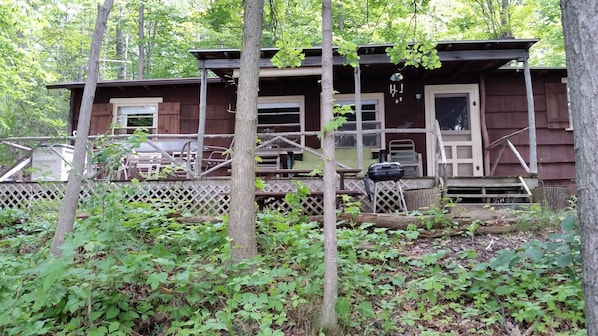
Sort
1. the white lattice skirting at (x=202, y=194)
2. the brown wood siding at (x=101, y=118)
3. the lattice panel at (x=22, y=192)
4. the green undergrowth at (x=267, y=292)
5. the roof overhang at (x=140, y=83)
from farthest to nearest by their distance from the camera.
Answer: the brown wood siding at (x=101, y=118)
the roof overhang at (x=140, y=83)
the lattice panel at (x=22, y=192)
the white lattice skirting at (x=202, y=194)
the green undergrowth at (x=267, y=292)

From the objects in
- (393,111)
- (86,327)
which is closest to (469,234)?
(86,327)

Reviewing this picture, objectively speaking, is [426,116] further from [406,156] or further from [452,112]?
[406,156]

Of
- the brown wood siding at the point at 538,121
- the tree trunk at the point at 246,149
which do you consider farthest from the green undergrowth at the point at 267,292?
the brown wood siding at the point at 538,121

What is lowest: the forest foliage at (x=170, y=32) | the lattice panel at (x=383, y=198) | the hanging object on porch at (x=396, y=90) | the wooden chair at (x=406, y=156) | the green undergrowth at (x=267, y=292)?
the green undergrowth at (x=267, y=292)

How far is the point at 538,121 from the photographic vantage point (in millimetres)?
8547

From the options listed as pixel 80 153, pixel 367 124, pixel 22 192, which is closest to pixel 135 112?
pixel 22 192

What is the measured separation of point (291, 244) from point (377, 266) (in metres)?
0.80

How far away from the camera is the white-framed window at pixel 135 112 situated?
9.59 meters

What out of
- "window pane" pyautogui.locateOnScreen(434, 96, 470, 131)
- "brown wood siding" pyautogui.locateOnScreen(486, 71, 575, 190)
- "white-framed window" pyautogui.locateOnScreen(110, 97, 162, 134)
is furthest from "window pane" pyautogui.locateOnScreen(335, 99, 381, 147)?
"white-framed window" pyautogui.locateOnScreen(110, 97, 162, 134)

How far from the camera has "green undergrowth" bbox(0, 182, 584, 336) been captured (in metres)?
2.50

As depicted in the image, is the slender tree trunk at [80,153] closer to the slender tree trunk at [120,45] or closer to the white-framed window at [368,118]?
the white-framed window at [368,118]

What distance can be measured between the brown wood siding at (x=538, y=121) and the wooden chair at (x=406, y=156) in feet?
5.63

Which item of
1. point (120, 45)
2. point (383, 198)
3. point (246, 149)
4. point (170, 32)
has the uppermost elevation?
point (120, 45)

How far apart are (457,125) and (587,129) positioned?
7339 mm
